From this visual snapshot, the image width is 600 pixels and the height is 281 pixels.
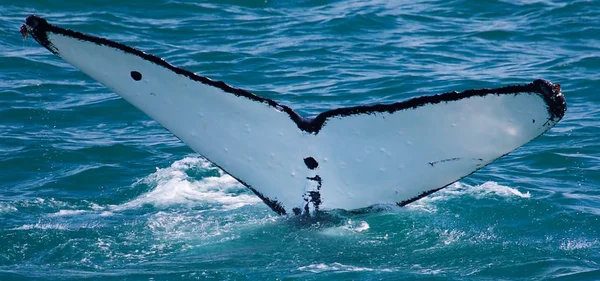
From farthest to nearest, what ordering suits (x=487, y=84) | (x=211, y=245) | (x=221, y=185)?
(x=487, y=84)
(x=221, y=185)
(x=211, y=245)

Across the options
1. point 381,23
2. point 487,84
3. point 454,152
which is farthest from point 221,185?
point 381,23

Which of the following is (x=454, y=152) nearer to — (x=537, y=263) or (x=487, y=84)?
(x=537, y=263)

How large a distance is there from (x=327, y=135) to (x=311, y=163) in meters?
0.27

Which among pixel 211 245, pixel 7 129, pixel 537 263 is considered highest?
pixel 7 129

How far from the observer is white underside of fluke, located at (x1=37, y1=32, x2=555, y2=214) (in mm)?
5738

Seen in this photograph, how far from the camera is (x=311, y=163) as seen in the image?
636 centimetres

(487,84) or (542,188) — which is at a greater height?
(487,84)

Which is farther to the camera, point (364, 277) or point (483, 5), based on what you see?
point (483, 5)

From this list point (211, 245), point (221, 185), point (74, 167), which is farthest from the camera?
point (74, 167)

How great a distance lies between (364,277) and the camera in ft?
20.6

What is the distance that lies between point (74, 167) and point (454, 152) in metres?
5.19

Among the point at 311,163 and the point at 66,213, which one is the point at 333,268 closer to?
the point at 311,163

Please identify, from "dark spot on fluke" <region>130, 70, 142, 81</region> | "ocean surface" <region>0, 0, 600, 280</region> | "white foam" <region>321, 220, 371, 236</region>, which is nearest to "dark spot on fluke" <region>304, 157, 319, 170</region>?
"ocean surface" <region>0, 0, 600, 280</region>

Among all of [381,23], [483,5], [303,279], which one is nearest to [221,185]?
[303,279]
